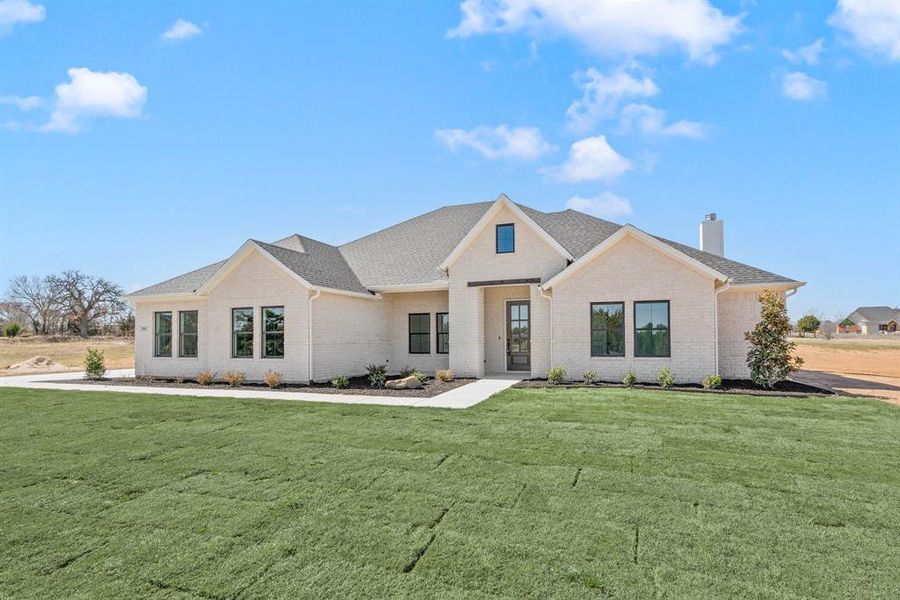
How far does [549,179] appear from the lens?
1962cm

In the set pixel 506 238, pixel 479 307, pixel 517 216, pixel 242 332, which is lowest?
pixel 242 332

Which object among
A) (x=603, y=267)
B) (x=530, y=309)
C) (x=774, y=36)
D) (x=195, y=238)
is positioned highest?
(x=774, y=36)

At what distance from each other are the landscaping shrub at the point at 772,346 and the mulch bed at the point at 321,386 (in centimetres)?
828

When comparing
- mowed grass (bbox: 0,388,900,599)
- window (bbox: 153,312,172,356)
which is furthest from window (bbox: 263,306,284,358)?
mowed grass (bbox: 0,388,900,599)

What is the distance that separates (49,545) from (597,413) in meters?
8.31

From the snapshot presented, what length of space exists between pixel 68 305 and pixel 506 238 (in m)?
60.5

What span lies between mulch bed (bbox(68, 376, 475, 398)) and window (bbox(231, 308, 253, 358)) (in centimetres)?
114

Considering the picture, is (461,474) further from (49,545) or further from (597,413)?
(597,413)

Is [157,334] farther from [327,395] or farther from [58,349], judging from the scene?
[58,349]

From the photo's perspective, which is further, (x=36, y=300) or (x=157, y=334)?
(x=36, y=300)

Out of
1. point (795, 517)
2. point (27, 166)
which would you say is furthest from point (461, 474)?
point (27, 166)

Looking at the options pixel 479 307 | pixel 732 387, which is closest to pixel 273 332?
pixel 479 307

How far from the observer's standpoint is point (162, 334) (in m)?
17.8

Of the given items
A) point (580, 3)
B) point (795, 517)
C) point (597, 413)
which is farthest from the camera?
point (580, 3)
